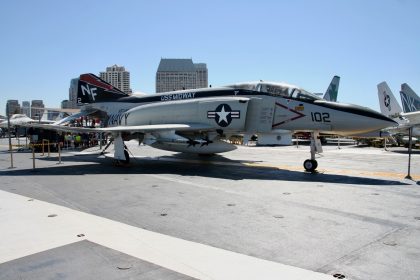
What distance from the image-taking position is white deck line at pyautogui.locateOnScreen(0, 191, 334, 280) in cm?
384

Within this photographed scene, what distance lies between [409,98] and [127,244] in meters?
27.4

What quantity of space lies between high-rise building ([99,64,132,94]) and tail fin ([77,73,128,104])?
134396 millimetres

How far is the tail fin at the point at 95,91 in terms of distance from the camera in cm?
1759

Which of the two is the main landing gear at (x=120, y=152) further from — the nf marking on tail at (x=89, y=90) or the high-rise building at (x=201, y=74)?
the high-rise building at (x=201, y=74)

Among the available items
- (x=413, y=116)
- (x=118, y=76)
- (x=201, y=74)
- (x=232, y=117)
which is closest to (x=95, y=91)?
(x=232, y=117)

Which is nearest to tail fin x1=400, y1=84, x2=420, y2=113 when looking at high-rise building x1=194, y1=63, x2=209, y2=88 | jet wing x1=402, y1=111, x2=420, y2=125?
jet wing x1=402, y1=111, x2=420, y2=125

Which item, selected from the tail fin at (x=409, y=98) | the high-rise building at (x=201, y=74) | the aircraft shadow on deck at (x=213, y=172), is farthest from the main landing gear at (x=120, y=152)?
the high-rise building at (x=201, y=74)

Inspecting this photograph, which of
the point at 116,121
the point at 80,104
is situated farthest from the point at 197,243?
the point at 80,104

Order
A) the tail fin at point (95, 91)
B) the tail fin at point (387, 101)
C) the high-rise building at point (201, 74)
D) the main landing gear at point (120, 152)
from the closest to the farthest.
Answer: the main landing gear at point (120, 152) → the tail fin at point (95, 91) → the tail fin at point (387, 101) → the high-rise building at point (201, 74)

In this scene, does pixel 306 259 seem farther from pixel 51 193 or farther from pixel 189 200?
pixel 51 193

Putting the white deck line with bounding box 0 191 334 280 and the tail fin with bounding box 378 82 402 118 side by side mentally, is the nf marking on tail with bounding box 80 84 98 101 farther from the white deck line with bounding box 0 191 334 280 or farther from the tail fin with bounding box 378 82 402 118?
the tail fin with bounding box 378 82 402 118

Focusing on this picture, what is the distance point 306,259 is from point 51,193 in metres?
6.64

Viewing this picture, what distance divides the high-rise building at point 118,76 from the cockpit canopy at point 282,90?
142167mm

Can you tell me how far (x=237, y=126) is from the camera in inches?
488
